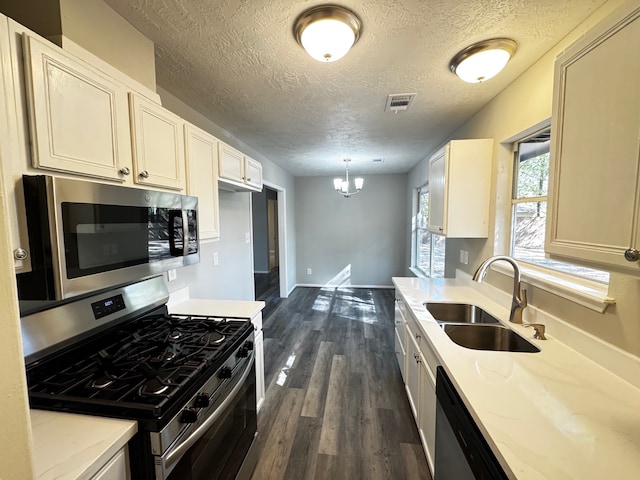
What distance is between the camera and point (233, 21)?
1329mm

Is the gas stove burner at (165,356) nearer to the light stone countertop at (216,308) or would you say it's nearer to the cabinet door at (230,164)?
the light stone countertop at (216,308)

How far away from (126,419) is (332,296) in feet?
15.1

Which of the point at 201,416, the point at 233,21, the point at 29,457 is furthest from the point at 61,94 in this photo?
the point at 201,416

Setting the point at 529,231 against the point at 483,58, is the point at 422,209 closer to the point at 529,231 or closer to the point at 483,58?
the point at 529,231

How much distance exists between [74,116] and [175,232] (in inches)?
24.4

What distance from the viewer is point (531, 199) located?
1862 millimetres

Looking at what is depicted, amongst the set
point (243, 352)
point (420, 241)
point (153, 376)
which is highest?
point (420, 241)

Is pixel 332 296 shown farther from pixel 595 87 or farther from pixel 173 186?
pixel 595 87

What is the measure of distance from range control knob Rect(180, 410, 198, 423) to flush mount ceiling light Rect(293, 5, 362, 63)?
5.61 ft

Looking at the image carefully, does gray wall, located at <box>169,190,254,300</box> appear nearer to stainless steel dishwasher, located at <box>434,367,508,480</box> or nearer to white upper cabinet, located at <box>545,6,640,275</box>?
stainless steel dishwasher, located at <box>434,367,508,480</box>

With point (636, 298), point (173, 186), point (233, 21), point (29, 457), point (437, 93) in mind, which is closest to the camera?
point (29, 457)

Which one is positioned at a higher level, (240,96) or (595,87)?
(240,96)

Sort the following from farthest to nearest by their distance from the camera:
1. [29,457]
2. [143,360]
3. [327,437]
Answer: [327,437] → [143,360] → [29,457]

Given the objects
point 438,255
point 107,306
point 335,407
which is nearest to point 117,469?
point 107,306
